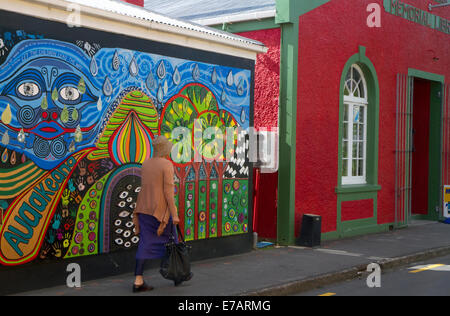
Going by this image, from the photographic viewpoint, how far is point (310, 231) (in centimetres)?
1022

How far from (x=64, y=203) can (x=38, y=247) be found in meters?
0.60

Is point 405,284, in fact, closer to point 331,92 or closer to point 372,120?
point 331,92

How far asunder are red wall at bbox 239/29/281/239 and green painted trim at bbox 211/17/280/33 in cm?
9

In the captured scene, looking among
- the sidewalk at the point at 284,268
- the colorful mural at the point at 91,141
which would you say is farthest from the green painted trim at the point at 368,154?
the colorful mural at the point at 91,141

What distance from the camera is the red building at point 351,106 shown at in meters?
10.4

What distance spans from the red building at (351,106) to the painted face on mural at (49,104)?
434 centimetres

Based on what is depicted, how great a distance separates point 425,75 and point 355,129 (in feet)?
10.5

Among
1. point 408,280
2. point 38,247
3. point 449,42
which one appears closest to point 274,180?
point 408,280

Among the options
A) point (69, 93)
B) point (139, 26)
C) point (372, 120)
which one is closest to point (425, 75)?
point (372, 120)

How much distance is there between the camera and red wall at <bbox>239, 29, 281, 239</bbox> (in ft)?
34.4
